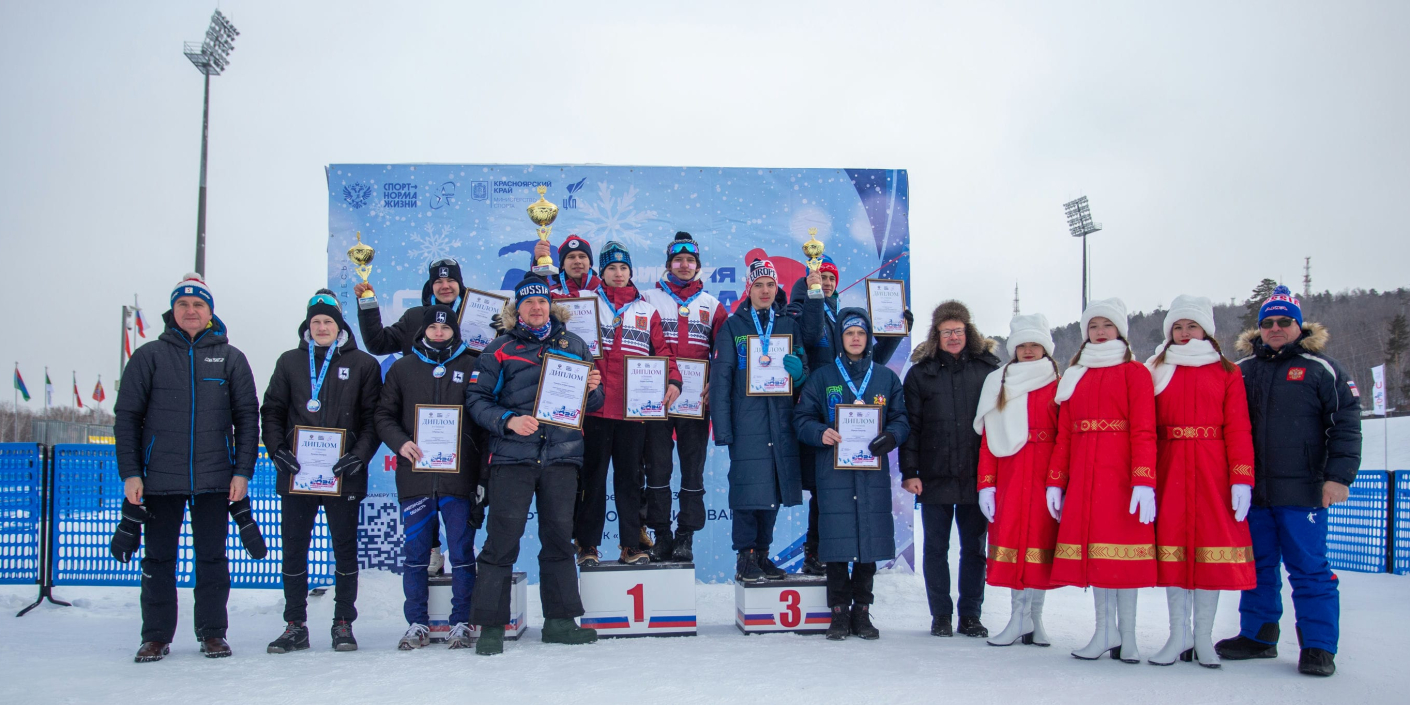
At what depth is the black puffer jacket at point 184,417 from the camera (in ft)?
14.0

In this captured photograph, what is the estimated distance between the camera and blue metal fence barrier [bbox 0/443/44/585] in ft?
20.3

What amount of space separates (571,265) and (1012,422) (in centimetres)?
288

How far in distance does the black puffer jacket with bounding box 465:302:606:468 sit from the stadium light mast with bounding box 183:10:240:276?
14155mm

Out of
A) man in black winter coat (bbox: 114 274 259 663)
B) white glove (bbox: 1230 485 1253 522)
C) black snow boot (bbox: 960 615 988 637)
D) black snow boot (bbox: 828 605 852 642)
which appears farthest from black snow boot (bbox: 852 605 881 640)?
man in black winter coat (bbox: 114 274 259 663)

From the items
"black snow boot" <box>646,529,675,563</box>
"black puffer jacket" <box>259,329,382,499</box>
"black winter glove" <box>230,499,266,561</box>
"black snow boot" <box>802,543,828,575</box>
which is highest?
"black puffer jacket" <box>259,329,382,499</box>

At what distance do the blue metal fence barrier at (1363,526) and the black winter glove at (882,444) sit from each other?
535 cm

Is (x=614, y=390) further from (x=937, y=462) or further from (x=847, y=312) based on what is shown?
(x=937, y=462)

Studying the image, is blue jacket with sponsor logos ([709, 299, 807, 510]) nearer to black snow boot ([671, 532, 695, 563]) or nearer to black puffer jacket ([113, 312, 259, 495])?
black snow boot ([671, 532, 695, 563])

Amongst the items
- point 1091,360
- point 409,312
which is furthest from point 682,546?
point 1091,360

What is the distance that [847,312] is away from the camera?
16.7 ft

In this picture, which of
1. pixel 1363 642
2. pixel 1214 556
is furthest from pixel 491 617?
pixel 1363 642

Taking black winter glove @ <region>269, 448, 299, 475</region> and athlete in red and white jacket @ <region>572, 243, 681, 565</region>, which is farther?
athlete in red and white jacket @ <region>572, 243, 681, 565</region>

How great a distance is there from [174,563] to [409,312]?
201cm

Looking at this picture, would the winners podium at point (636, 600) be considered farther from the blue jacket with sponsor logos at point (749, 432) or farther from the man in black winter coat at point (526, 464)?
the blue jacket with sponsor logos at point (749, 432)
